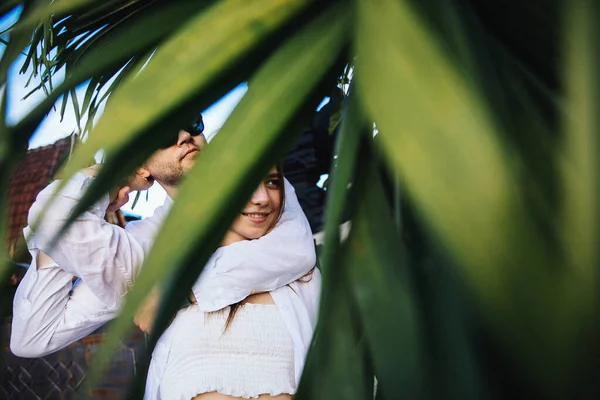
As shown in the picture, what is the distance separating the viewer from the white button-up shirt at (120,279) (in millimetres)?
1013

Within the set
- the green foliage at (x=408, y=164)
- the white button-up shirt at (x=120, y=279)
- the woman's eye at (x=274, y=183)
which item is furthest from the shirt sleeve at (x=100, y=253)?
the green foliage at (x=408, y=164)

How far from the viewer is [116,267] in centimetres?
104

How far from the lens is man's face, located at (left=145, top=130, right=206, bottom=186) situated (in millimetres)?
1105

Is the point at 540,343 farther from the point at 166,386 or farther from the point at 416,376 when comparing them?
the point at 166,386

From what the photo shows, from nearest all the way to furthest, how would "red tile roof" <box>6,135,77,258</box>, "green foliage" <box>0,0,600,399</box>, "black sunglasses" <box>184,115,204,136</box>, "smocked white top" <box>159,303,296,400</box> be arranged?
"green foliage" <box>0,0,600,399</box> → "smocked white top" <box>159,303,296,400</box> → "black sunglasses" <box>184,115,204,136</box> → "red tile roof" <box>6,135,77,258</box>

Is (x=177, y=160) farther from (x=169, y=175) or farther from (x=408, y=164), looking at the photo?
(x=408, y=164)

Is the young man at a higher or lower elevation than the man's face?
lower

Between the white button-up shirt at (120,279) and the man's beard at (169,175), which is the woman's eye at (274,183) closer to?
the white button-up shirt at (120,279)

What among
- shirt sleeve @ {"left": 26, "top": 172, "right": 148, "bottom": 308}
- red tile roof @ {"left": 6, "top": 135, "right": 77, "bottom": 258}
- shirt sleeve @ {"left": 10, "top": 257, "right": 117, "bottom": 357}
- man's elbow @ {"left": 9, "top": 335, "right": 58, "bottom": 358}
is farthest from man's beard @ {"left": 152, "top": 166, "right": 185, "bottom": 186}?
red tile roof @ {"left": 6, "top": 135, "right": 77, "bottom": 258}

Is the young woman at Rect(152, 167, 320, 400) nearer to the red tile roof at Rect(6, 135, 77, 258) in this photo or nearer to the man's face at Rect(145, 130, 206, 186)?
the man's face at Rect(145, 130, 206, 186)

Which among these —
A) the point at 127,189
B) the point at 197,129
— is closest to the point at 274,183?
the point at 197,129

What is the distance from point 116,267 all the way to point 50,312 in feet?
0.53

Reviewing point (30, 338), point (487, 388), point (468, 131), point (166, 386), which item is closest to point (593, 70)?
point (468, 131)

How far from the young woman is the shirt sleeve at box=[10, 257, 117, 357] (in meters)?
0.16
